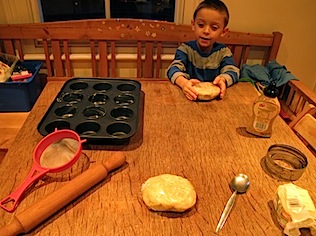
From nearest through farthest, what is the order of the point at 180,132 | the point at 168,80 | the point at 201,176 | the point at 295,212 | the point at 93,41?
the point at 295,212
the point at 201,176
the point at 180,132
the point at 168,80
the point at 93,41

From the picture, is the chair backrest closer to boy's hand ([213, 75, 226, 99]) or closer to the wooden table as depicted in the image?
boy's hand ([213, 75, 226, 99])

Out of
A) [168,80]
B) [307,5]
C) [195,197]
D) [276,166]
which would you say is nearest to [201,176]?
[195,197]

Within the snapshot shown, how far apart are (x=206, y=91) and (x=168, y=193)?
1.88ft

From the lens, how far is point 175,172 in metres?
0.75

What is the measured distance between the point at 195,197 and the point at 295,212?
219 millimetres

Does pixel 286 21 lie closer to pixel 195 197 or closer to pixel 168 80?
pixel 168 80

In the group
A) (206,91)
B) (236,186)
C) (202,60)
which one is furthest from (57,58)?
(236,186)

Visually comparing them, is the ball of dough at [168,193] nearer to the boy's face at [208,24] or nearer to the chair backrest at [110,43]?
the boy's face at [208,24]

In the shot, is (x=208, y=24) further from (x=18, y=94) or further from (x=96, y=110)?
(x=18, y=94)

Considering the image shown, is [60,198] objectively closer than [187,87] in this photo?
A: Yes

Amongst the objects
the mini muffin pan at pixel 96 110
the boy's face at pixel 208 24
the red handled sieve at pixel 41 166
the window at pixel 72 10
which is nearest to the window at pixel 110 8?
the window at pixel 72 10

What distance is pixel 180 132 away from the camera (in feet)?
3.00

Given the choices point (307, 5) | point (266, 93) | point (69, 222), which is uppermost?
point (307, 5)

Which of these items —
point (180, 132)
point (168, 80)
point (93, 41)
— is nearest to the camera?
point (180, 132)
